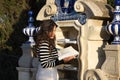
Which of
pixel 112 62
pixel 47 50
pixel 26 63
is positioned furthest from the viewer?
pixel 26 63

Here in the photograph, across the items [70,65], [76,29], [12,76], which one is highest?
[76,29]

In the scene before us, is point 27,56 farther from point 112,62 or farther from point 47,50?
point 47,50

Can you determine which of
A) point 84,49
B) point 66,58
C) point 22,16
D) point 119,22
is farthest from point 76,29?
point 22,16

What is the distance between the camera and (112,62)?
20.6 feet

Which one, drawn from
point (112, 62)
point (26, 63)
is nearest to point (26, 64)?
point (26, 63)

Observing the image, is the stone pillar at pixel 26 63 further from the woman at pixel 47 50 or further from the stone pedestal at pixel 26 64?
the woman at pixel 47 50

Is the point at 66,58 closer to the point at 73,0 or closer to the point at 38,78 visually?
the point at 38,78

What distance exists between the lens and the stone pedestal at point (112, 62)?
6.20m

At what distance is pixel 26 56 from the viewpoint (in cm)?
825

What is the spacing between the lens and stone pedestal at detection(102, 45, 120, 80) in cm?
620

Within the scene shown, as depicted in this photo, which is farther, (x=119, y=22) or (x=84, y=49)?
(x=84, y=49)

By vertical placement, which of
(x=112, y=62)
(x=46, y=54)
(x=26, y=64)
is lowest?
(x=26, y=64)

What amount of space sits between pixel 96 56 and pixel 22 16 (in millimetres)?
4646

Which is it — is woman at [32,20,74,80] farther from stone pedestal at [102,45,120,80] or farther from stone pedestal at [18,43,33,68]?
stone pedestal at [18,43,33,68]
